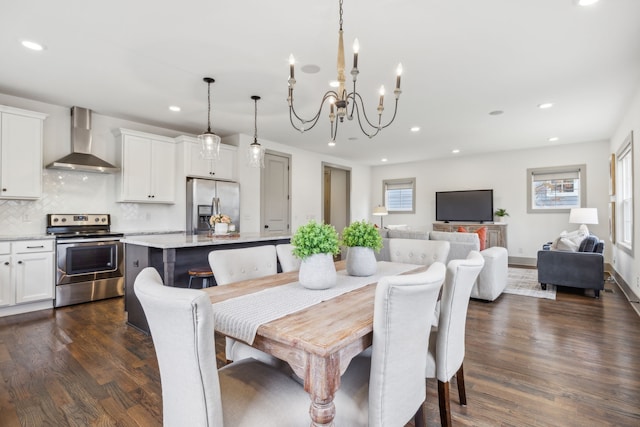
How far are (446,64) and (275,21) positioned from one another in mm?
1667

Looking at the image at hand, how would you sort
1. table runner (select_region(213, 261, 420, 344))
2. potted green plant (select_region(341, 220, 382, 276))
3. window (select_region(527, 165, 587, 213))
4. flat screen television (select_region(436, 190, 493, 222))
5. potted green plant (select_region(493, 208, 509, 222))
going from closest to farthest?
table runner (select_region(213, 261, 420, 344)) → potted green plant (select_region(341, 220, 382, 276)) → window (select_region(527, 165, 587, 213)) → potted green plant (select_region(493, 208, 509, 222)) → flat screen television (select_region(436, 190, 493, 222))

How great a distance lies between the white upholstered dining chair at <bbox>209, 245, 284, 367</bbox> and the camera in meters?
1.73

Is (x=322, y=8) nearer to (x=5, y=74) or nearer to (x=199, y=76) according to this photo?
(x=199, y=76)

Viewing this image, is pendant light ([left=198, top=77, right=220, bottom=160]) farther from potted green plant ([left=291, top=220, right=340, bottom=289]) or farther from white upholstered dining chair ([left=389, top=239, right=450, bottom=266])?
potted green plant ([left=291, top=220, right=340, bottom=289])

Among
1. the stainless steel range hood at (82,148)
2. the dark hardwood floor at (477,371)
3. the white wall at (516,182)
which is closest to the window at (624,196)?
the white wall at (516,182)

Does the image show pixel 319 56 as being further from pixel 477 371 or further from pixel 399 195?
pixel 399 195

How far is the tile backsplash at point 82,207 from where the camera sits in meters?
4.05

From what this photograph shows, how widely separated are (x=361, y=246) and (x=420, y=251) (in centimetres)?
91

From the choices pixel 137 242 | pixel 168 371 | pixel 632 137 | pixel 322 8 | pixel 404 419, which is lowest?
pixel 404 419

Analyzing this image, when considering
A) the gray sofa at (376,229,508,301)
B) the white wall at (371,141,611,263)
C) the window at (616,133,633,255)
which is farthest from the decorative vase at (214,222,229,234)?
the white wall at (371,141,611,263)

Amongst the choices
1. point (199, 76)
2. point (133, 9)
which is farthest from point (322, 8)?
point (199, 76)

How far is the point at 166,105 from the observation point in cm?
426

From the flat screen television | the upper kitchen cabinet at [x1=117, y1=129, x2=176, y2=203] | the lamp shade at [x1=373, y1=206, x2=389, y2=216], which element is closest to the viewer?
the upper kitchen cabinet at [x1=117, y1=129, x2=176, y2=203]

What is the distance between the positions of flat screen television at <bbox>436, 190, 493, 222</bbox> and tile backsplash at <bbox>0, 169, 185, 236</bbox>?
5.83 metres
